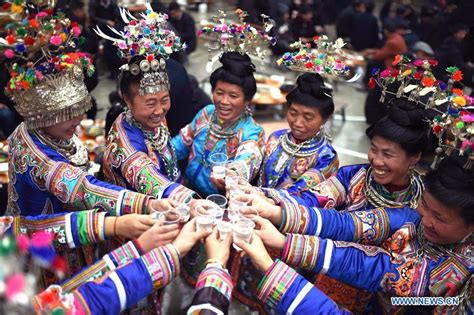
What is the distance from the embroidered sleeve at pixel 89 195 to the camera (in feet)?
8.36

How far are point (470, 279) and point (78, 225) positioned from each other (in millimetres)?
2004

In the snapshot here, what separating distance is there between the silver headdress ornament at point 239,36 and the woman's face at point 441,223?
1.66m

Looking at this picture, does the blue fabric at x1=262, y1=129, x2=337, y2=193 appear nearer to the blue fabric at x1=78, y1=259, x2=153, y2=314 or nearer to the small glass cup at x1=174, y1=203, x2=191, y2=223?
the small glass cup at x1=174, y1=203, x2=191, y2=223

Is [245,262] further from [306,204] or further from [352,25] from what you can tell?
[352,25]

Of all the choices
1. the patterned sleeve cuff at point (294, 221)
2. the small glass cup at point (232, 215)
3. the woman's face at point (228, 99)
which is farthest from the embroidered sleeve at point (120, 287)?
the woman's face at point (228, 99)

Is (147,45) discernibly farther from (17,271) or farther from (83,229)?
(17,271)

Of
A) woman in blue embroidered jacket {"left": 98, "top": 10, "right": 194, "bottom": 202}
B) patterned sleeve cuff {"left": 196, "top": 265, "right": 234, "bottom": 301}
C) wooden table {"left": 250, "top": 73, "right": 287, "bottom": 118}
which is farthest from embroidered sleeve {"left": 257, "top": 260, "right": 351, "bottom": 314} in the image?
wooden table {"left": 250, "top": 73, "right": 287, "bottom": 118}

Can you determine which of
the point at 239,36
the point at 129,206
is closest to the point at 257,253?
the point at 129,206

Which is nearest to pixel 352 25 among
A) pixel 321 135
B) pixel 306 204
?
pixel 321 135

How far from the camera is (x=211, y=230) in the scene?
2.38 m

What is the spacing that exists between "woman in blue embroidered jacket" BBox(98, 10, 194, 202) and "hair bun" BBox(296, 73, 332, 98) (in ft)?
2.94

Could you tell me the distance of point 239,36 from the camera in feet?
10.7

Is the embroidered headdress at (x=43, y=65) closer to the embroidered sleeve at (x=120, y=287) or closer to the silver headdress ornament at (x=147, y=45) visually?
the silver headdress ornament at (x=147, y=45)

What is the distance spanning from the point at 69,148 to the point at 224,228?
1183mm
